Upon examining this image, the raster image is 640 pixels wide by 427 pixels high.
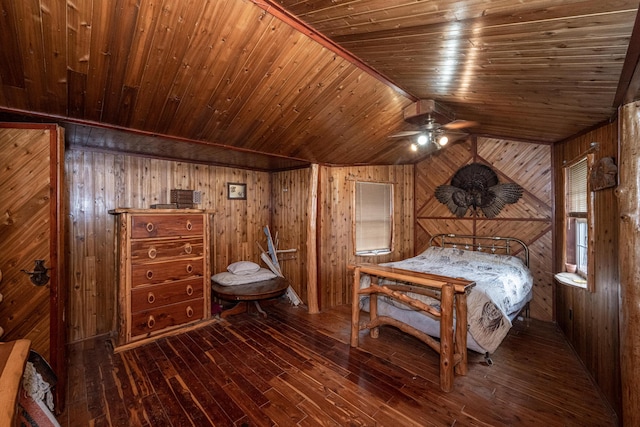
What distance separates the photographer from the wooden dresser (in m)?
3.19

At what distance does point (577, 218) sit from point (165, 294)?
5.51m

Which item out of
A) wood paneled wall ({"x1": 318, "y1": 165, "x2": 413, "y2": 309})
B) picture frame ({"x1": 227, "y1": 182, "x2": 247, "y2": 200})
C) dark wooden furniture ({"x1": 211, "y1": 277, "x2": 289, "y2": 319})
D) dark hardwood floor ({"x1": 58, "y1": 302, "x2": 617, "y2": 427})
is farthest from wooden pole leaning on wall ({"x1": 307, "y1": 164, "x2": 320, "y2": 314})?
picture frame ({"x1": 227, "y1": 182, "x2": 247, "y2": 200})

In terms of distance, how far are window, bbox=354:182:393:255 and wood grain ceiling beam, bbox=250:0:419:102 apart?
8.47 feet

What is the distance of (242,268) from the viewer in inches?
176

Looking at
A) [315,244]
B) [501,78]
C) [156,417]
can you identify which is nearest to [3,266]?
[156,417]

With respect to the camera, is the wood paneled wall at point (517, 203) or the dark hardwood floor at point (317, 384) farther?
the wood paneled wall at point (517, 203)

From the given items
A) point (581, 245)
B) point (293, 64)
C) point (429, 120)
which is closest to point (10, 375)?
point (293, 64)

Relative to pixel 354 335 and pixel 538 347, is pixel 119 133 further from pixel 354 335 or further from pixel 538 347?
pixel 538 347

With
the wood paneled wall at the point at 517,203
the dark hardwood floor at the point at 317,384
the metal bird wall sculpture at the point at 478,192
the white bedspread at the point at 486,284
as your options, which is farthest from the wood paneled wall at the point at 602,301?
the metal bird wall sculpture at the point at 478,192

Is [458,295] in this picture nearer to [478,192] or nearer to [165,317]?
[478,192]

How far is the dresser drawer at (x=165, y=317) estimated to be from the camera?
326 centimetres

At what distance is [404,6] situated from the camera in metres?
1.58

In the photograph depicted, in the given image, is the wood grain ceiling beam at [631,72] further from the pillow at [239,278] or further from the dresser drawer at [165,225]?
the pillow at [239,278]

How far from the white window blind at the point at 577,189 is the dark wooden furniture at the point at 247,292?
13.6 ft
